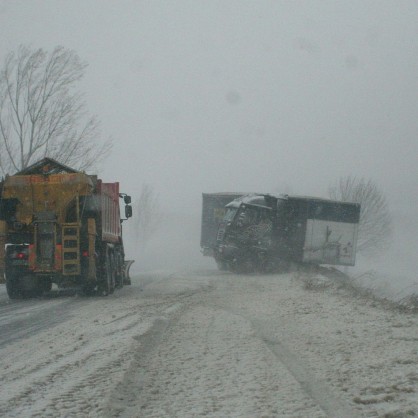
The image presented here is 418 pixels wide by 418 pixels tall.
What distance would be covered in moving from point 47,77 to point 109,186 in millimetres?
11006

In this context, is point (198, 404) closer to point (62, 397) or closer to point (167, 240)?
point (62, 397)

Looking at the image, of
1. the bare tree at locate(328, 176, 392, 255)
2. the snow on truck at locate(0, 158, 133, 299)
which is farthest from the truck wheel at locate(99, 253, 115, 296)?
the bare tree at locate(328, 176, 392, 255)

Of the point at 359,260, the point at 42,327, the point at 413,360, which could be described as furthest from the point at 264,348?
the point at 359,260

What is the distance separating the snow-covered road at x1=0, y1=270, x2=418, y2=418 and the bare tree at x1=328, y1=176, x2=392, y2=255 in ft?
155

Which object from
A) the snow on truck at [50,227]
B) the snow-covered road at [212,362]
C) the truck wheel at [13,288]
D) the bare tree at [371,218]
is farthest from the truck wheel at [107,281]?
the bare tree at [371,218]

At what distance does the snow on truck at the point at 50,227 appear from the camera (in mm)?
15258

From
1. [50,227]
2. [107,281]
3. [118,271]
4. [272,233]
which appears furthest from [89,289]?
[272,233]

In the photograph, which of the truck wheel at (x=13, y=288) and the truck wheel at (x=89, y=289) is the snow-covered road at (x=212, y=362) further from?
the truck wheel at (x=89, y=289)

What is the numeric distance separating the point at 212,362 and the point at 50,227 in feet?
30.4

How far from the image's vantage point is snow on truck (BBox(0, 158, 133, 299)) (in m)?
15.3

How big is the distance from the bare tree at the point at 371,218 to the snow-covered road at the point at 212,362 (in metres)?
47.2

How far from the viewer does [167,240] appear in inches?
5281

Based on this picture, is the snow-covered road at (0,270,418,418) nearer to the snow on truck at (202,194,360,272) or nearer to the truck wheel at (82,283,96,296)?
the truck wheel at (82,283,96,296)

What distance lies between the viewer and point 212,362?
6.96 meters
